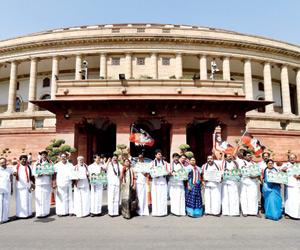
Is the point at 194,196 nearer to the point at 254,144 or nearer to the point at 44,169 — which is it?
the point at 44,169

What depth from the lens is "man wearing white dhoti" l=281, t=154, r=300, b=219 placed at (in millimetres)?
8852

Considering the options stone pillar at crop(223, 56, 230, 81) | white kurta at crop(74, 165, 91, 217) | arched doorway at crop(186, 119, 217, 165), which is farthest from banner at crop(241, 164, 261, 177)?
stone pillar at crop(223, 56, 230, 81)

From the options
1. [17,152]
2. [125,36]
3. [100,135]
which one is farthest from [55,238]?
[125,36]

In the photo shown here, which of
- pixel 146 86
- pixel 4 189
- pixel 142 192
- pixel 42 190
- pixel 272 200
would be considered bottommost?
pixel 272 200

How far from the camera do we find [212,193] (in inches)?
369

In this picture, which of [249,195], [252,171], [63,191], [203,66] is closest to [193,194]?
[249,195]

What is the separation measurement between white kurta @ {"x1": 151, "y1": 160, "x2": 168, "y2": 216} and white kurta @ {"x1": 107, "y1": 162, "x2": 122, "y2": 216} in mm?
1255

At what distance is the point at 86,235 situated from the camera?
22.5ft

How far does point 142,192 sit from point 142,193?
0.04 metres

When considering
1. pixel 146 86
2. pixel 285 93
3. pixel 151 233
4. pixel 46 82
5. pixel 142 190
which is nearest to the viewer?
pixel 151 233

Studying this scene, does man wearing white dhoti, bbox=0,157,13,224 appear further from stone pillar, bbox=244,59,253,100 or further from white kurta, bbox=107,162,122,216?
stone pillar, bbox=244,59,253,100

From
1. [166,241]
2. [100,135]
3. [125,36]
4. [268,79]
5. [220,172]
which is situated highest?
[125,36]

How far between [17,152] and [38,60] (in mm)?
18491

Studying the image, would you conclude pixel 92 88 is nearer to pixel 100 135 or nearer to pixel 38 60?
pixel 100 135
